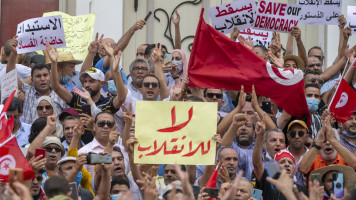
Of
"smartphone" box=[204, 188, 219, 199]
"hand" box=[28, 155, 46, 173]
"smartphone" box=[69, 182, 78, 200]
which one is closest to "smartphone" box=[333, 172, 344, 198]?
"smartphone" box=[204, 188, 219, 199]

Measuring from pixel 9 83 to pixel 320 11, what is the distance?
4609mm

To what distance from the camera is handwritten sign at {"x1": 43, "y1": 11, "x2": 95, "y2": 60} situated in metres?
13.3

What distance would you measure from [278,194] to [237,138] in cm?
156

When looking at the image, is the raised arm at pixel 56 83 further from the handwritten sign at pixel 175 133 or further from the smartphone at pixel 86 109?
the handwritten sign at pixel 175 133

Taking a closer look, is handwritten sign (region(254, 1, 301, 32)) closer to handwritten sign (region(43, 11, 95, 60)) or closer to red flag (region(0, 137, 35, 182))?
handwritten sign (region(43, 11, 95, 60))

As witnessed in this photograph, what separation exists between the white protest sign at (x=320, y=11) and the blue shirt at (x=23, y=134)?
442cm

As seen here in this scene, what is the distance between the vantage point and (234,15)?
12.9 metres

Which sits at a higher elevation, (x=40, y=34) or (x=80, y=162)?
(x=40, y=34)

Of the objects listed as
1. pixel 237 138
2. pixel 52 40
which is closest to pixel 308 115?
pixel 237 138

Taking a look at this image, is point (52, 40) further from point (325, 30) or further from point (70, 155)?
point (325, 30)

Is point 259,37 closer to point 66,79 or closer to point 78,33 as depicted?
point 78,33

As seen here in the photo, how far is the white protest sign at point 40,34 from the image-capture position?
12.8m

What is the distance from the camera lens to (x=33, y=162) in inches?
364

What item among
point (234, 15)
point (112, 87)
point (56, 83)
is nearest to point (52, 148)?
point (56, 83)
